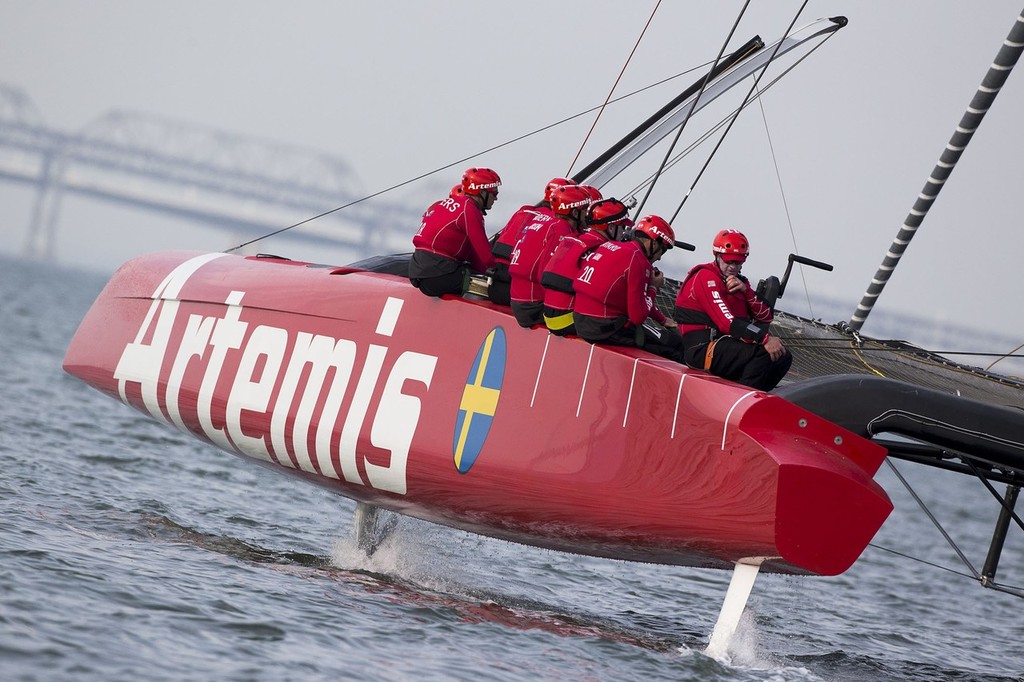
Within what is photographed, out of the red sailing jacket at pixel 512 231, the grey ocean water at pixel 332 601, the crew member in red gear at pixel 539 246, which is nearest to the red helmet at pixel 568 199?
the crew member in red gear at pixel 539 246

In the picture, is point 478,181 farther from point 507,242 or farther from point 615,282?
point 615,282

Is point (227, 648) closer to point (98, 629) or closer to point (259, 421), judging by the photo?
point (98, 629)

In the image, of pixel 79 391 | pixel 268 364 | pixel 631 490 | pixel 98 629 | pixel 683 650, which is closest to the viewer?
pixel 98 629

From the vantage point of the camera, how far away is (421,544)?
6688 millimetres

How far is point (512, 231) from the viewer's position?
5781 mm

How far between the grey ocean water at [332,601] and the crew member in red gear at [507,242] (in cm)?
135

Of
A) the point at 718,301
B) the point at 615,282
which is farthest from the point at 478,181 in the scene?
the point at 718,301

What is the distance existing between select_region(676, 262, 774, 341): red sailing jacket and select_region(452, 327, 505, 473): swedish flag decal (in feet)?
2.68

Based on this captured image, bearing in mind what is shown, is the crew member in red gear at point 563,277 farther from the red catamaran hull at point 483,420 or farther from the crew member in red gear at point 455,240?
the crew member in red gear at point 455,240

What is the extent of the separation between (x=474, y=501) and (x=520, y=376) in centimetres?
62

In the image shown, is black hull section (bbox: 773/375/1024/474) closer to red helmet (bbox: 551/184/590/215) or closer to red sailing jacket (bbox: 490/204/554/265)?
red helmet (bbox: 551/184/590/215)

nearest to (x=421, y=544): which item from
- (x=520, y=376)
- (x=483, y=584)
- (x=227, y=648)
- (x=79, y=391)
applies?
(x=483, y=584)

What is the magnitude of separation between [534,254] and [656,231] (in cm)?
59

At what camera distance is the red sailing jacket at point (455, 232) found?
5574 millimetres
